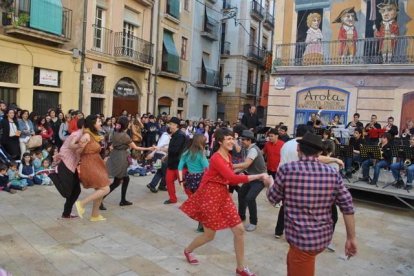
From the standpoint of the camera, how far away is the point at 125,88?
777 inches

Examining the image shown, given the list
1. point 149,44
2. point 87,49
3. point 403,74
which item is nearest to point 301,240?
point 403,74

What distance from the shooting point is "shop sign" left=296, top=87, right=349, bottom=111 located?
1533cm

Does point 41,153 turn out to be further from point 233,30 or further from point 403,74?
point 233,30

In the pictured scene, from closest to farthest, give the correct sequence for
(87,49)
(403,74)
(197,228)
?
1. (197,228)
2. (403,74)
3. (87,49)

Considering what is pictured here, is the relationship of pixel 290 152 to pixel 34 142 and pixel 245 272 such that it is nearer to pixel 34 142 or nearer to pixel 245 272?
pixel 245 272

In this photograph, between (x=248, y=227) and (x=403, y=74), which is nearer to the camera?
(x=248, y=227)

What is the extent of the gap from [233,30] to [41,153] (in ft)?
75.8

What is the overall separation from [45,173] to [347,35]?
1208cm

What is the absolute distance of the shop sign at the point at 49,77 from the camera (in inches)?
599

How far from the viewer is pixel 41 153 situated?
9.76m

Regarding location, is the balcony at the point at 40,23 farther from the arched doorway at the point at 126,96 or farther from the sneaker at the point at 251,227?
the sneaker at the point at 251,227

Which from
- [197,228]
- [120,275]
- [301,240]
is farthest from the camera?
[197,228]

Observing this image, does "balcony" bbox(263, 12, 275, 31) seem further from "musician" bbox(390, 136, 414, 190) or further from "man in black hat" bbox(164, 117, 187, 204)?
"man in black hat" bbox(164, 117, 187, 204)

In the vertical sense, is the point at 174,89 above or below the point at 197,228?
above
